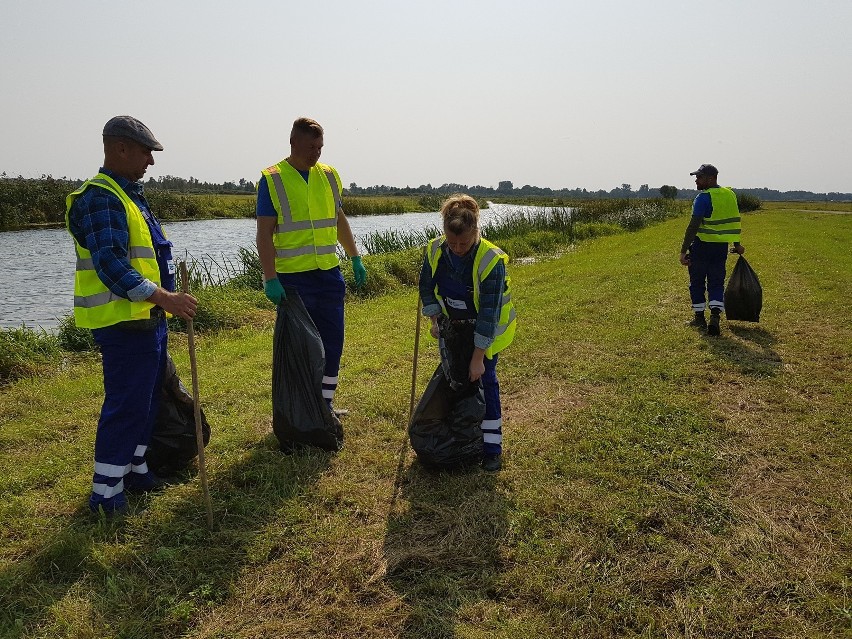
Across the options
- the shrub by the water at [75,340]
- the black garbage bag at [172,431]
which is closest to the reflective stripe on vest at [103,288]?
the black garbage bag at [172,431]

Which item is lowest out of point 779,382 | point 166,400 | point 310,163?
point 779,382

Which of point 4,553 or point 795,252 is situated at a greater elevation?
point 795,252

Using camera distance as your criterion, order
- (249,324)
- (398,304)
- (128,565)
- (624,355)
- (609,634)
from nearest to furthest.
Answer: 1. (609,634)
2. (128,565)
3. (624,355)
4. (249,324)
5. (398,304)

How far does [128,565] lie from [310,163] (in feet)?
8.34

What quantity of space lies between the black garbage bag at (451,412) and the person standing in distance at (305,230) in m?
0.96

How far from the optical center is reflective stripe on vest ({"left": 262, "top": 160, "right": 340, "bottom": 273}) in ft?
11.9

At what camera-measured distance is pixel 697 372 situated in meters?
5.10

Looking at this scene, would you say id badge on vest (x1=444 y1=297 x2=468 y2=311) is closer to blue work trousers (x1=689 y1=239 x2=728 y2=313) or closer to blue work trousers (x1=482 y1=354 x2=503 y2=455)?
blue work trousers (x1=482 y1=354 x2=503 y2=455)

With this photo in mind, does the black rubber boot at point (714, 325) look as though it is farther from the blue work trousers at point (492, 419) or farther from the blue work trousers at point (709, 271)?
the blue work trousers at point (492, 419)

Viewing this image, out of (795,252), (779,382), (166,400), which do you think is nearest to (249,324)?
(166,400)

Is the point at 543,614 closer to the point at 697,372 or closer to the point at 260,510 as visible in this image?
the point at 260,510

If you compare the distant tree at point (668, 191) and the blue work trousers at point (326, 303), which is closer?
the blue work trousers at point (326, 303)

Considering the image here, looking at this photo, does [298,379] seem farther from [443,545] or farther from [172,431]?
[443,545]

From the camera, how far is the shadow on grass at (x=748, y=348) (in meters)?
5.18
